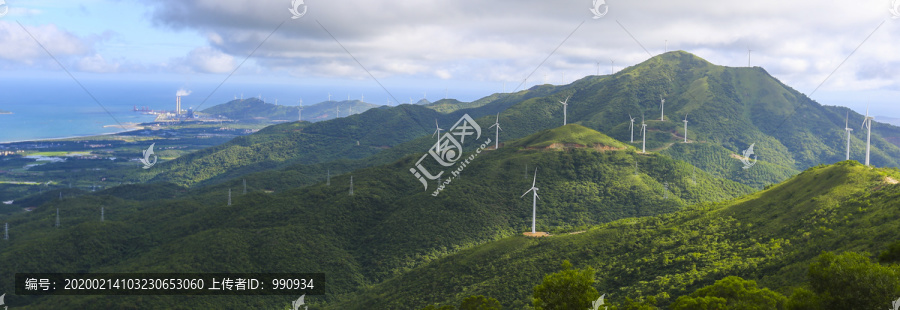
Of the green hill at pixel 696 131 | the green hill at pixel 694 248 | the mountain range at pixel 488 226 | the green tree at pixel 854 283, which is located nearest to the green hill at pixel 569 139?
the mountain range at pixel 488 226

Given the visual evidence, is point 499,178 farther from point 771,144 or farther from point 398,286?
point 771,144

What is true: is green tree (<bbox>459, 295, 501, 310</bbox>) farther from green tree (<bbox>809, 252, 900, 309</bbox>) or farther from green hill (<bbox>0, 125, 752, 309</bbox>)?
green hill (<bbox>0, 125, 752, 309</bbox>)

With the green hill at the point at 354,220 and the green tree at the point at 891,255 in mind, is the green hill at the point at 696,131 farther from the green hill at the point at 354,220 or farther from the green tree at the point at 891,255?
the green tree at the point at 891,255

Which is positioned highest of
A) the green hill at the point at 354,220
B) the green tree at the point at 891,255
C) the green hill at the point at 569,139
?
the green hill at the point at 569,139

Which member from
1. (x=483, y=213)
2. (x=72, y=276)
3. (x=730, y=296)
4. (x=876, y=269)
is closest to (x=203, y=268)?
(x=72, y=276)

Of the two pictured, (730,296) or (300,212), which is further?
(300,212)

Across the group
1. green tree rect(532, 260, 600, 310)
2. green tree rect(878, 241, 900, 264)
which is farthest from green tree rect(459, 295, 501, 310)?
green tree rect(878, 241, 900, 264)
